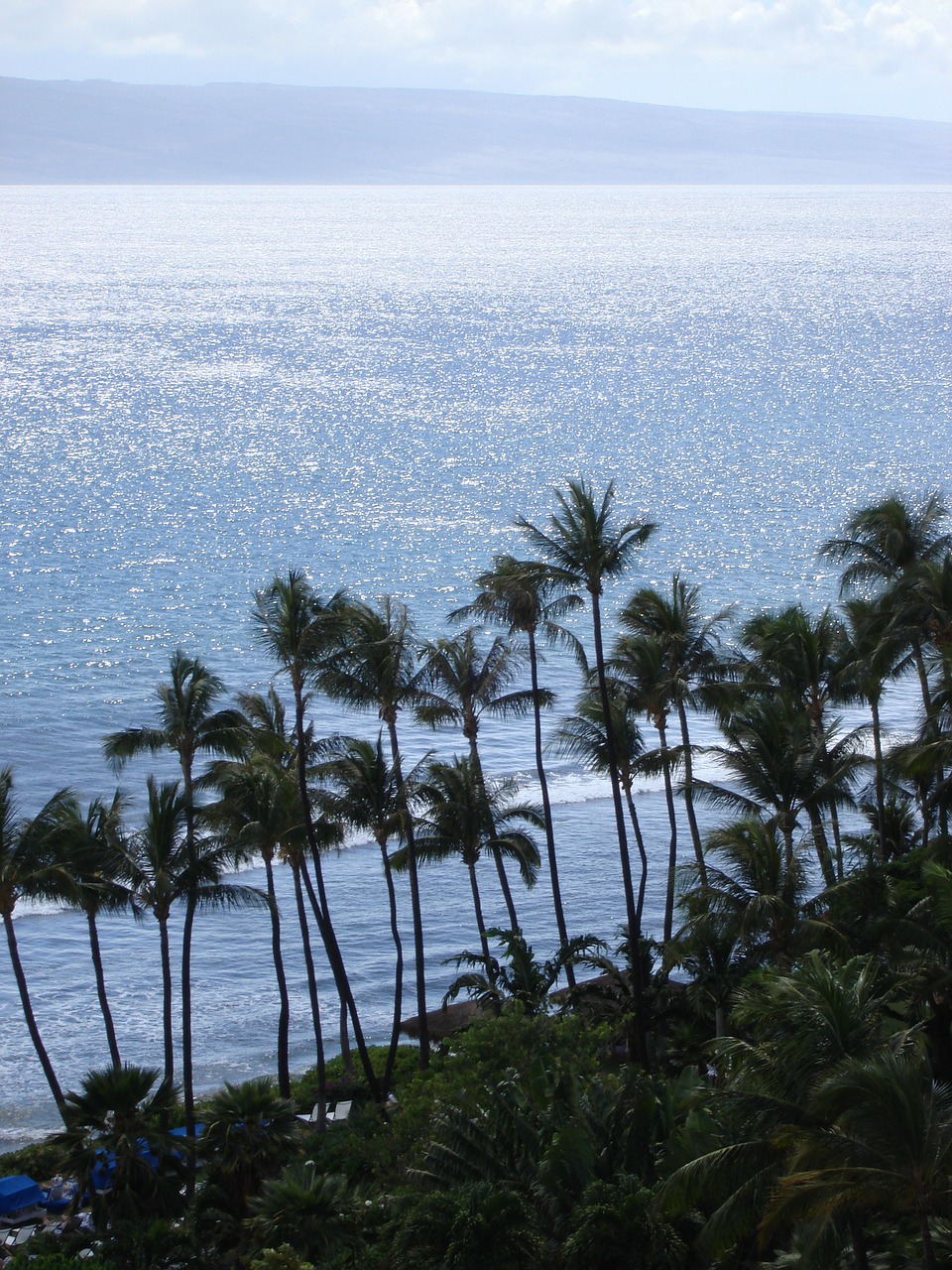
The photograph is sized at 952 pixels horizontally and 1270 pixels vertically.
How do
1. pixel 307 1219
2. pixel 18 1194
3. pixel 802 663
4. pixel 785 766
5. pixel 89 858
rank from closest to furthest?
pixel 307 1219 < pixel 18 1194 < pixel 785 766 < pixel 89 858 < pixel 802 663

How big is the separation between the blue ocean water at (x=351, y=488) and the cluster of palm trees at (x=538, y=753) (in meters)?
8.15

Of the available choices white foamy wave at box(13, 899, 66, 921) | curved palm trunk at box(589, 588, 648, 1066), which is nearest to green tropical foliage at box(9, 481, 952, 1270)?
curved palm trunk at box(589, 588, 648, 1066)

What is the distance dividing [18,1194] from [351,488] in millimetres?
84442

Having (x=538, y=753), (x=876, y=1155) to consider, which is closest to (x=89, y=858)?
(x=538, y=753)

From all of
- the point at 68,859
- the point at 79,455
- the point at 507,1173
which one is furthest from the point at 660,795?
the point at 79,455

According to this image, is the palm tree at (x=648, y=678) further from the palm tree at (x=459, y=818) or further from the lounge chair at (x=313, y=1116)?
the lounge chair at (x=313, y=1116)

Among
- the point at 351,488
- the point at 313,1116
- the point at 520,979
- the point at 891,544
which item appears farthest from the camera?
the point at 351,488

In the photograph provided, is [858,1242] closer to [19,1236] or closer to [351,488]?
[19,1236]

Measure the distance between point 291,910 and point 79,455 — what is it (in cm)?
8377

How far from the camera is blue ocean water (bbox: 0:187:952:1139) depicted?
45.2 meters

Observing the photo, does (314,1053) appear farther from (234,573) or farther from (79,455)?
(79,455)

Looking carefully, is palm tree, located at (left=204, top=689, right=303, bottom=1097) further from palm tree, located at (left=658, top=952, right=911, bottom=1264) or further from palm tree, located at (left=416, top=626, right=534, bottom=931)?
palm tree, located at (left=658, top=952, right=911, bottom=1264)

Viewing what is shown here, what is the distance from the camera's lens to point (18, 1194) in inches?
1083

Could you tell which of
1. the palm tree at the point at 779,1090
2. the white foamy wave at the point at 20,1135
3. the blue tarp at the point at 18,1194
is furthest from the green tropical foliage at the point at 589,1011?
the blue tarp at the point at 18,1194
